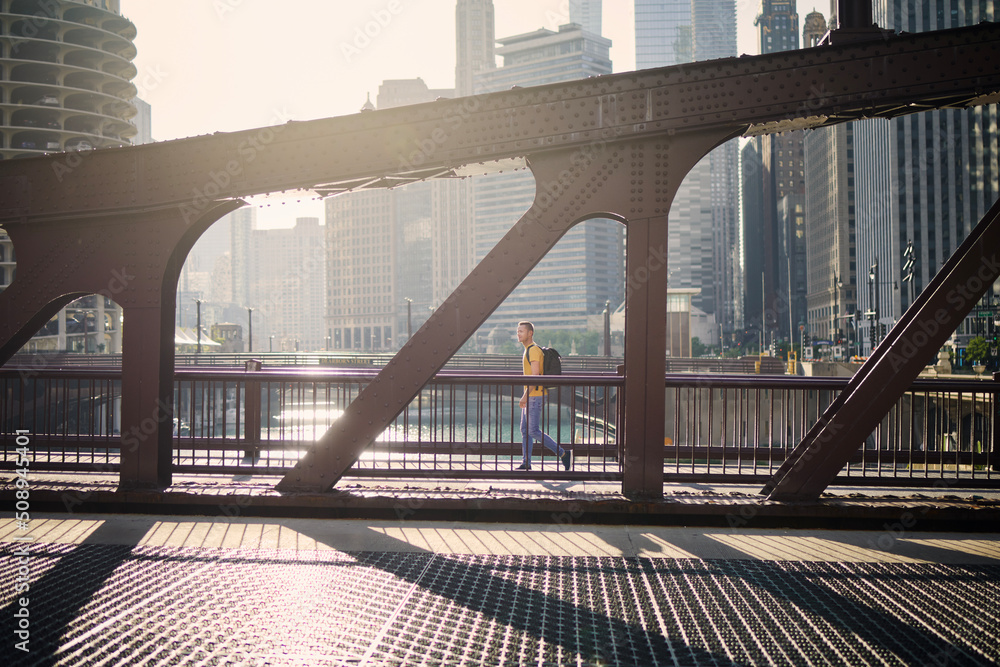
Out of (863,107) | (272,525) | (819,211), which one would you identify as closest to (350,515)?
(272,525)

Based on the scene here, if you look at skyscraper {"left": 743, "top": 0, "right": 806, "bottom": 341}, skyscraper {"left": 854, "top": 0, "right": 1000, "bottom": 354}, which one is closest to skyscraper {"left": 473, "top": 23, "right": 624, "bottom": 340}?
skyscraper {"left": 743, "top": 0, "right": 806, "bottom": 341}

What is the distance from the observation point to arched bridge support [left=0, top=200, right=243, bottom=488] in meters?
7.55

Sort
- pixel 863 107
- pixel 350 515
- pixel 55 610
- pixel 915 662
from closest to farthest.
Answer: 1. pixel 915 662
2. pixel 55 610
3. pixel 863 107
4. pixel 350 515

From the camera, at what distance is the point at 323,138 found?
736cm

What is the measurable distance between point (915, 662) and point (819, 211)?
520ft

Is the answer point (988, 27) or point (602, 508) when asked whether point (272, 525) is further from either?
point (988, 27)

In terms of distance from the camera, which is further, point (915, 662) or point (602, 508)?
point (602, 508)

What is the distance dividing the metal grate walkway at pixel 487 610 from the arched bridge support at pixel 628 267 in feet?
4.92

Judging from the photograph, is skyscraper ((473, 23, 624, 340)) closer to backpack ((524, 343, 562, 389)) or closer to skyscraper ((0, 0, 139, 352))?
skyscraper ((0, 0, 139, 352))

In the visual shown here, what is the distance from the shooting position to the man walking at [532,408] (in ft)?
30.9

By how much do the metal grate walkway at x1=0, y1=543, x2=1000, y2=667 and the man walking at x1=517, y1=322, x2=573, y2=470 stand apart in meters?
3.55

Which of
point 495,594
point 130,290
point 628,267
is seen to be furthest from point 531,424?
point 130,290

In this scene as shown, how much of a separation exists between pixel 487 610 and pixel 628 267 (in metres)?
3.67

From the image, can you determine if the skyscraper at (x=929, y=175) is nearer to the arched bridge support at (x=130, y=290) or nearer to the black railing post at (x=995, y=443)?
the black railing post at (x=995, y=443)
